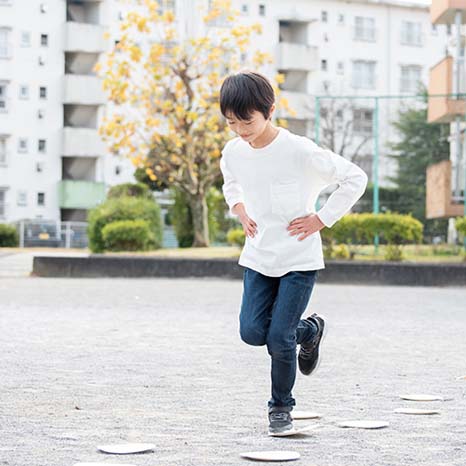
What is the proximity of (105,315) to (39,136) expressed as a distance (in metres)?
47.6

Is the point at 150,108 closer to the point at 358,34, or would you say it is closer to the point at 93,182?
the point at 93,182

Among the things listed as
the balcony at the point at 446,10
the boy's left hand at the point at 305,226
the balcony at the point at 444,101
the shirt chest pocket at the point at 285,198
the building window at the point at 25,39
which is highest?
the building window at the point at 25,39

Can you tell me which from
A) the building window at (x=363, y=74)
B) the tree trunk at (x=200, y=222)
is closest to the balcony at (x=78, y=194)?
the building window at (x=363, y=74)

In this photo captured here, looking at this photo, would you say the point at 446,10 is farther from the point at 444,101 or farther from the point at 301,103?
the point at 301,103

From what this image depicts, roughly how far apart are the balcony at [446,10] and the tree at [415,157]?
3.62 m

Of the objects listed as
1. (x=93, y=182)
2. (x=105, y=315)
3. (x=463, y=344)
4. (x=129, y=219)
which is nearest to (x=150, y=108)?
(x=129, y=219)

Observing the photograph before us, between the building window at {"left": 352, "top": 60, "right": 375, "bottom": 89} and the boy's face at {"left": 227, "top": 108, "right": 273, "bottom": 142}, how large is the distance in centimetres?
6056

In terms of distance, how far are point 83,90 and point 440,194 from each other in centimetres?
3627

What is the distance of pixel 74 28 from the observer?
196ft

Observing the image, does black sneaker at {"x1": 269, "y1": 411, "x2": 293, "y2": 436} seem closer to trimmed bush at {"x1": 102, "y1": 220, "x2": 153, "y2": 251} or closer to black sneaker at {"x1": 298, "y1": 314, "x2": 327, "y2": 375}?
black sneaker at {"x1": 298, "y1": 314, "x2": 327, "y2": 375}

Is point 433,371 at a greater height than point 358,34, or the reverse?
point 358,34

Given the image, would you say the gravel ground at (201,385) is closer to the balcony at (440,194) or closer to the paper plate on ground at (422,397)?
the paper plate on ground at (422,397)

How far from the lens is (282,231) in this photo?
546 cm

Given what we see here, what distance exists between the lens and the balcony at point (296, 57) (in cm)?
6266
